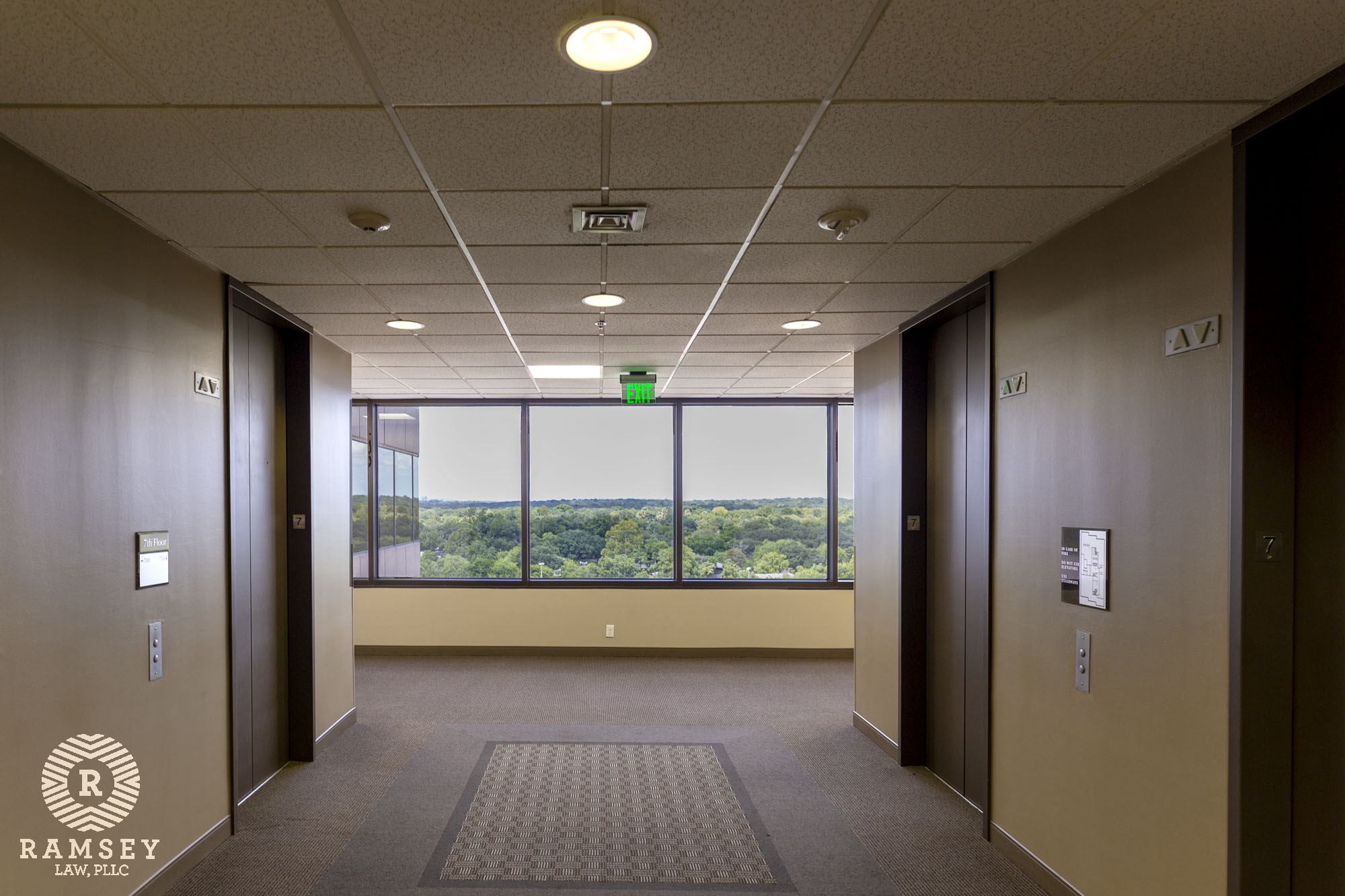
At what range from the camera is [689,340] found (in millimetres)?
5078

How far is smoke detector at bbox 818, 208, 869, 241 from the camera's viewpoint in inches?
107

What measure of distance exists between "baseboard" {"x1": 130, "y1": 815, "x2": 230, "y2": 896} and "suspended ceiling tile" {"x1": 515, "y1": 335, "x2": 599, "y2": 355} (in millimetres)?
2942

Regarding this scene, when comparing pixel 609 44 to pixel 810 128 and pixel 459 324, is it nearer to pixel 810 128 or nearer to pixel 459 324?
pixel 810 128

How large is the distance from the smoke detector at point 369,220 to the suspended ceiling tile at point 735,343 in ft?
8.12

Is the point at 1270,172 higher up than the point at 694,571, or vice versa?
the point at 1270,172

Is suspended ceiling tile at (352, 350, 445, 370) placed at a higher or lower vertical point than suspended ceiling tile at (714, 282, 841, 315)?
lower

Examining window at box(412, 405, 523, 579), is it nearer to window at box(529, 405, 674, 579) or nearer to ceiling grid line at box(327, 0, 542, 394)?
window at box(529, 405, 674, 579)

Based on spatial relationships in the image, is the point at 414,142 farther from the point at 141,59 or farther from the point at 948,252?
the point at 948,252

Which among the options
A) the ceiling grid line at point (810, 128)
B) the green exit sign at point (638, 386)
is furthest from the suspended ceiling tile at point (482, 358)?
the ceiling grid line at point (810, 128)

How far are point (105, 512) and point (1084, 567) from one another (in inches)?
137

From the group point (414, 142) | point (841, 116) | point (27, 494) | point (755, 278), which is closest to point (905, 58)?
point (841, 116)

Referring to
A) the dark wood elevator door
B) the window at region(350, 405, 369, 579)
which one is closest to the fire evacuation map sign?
the dark wood elevator door

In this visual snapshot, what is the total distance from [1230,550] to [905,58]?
1.58m

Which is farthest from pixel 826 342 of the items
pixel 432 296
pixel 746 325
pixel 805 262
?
pixel 432 296
